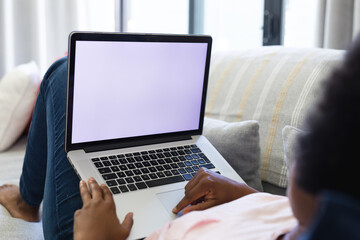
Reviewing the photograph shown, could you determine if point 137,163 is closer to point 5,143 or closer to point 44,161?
point 44,161

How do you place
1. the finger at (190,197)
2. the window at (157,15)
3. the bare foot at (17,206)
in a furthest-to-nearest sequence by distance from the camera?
the window at (157,15), the bare foot at (17,206), the finger at (190,197)

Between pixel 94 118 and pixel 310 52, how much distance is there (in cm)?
68

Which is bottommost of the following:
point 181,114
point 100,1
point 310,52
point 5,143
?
point 5,143

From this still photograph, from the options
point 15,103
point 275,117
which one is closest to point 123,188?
point 275,117

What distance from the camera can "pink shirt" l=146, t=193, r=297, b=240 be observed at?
0.58 meters

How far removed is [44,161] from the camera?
119 cm

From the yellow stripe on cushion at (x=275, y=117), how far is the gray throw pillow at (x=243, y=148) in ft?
0.18

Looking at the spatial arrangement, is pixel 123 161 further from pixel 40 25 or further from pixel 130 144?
pixel 40 25

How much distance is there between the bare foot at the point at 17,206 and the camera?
123cm

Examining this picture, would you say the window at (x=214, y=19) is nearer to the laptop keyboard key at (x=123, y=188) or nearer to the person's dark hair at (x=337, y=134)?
the laptop keyboard key at (x=123, y=188)

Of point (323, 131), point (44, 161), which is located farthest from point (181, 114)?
point (323, 131)

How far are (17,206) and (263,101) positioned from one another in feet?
2.49

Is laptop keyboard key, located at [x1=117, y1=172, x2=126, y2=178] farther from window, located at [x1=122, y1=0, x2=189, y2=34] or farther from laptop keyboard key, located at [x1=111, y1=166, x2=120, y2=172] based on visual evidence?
window, located at [x1=122, y1=0, x2=189, y2=34]

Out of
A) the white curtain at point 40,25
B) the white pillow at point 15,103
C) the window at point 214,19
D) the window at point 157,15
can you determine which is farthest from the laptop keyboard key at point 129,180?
the window at point 157,15
